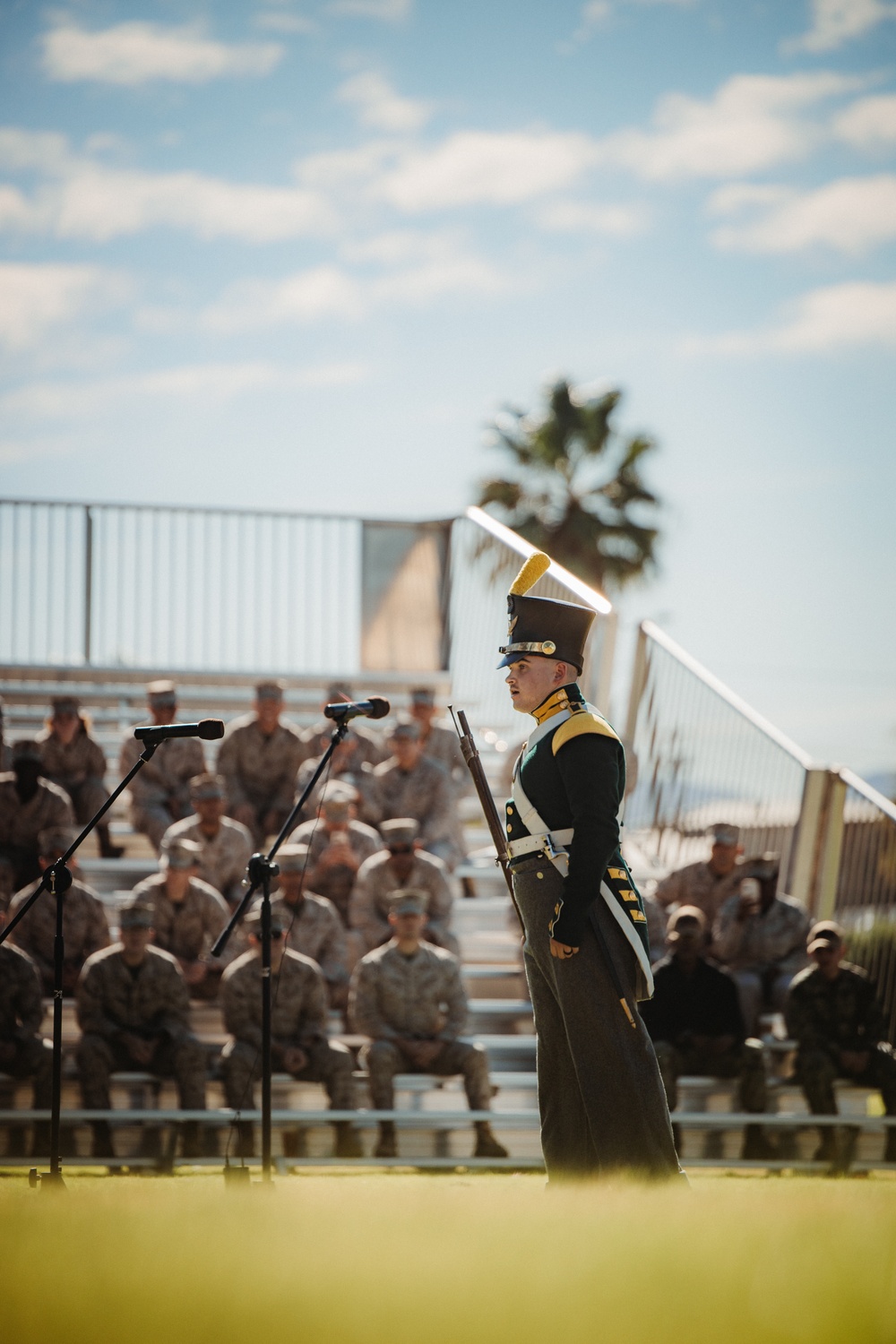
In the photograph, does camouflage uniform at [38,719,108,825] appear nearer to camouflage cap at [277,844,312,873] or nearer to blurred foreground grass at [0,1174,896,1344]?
camouflage cap at [277,844,312,873]

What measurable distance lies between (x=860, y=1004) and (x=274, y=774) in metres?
4.43

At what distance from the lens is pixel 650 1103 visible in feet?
13.1

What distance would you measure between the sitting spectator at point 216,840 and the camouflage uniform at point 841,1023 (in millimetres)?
3573

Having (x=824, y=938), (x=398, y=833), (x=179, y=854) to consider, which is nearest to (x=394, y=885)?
(x=398, y=833)

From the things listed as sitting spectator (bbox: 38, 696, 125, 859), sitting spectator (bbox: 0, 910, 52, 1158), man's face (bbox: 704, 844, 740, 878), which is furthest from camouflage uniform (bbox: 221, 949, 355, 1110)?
man's face (bbox: 704, 844, 740, 878)

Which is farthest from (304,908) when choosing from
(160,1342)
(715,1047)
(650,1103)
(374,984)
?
(160,1342)

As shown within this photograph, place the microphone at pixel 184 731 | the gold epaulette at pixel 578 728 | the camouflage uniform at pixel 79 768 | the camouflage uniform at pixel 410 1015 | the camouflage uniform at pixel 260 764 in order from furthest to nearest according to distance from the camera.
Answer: the camouflage uniform at pixel 260 764, the camouflage uniform at pixel 79 768, the camouflage uniform at pixel 410 1015, the microphone at pixel 184 731, the gold epaulette at pixel 578 728

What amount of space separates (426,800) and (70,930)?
2718mm

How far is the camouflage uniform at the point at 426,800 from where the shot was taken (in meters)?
10.6

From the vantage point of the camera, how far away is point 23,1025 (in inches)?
326

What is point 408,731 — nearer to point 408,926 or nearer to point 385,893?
point 385,893

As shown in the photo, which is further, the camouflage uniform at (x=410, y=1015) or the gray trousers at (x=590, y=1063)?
the camouflage uniform at (x=410, y=1015)

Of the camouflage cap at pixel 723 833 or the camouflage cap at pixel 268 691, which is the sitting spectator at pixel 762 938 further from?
the camouflage cap at pixel 268 691

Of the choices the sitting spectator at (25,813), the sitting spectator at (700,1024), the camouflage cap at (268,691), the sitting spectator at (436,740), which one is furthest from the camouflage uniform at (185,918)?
the sitting spectator at (700,1024)
